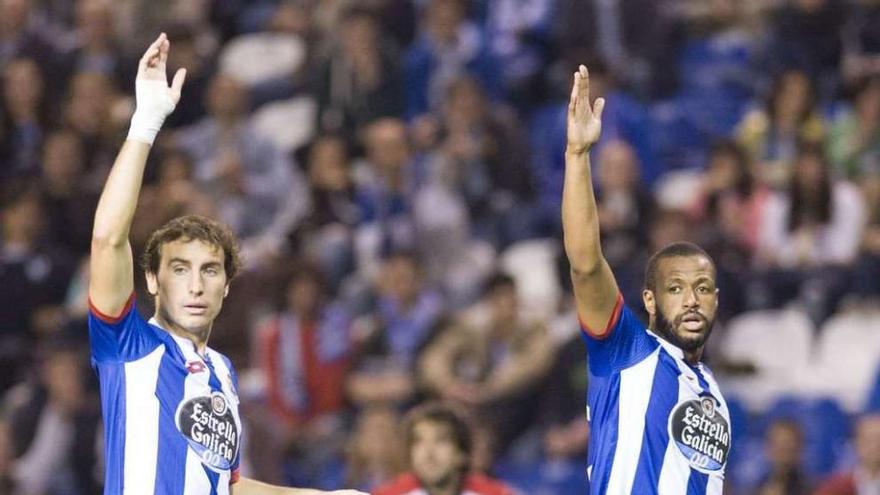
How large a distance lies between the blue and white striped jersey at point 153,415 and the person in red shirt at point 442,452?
272cm

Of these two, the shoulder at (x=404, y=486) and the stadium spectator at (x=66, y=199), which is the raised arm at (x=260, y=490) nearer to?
the shoulder at (x=404, y=486)

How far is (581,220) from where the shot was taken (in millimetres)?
6449

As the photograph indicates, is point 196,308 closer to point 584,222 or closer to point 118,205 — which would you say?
point 118,205

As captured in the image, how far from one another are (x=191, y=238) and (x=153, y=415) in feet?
2.13

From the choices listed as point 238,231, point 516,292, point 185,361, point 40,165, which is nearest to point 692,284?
point 185,361

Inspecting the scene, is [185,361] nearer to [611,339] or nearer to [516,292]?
[611,339]

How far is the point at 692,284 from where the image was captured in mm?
6738

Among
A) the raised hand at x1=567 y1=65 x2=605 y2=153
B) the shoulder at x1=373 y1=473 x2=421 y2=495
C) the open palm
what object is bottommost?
the shoulder at x1=373 y1=473 x2=421 y2=495

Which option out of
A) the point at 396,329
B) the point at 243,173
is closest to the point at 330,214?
the point at 243,173

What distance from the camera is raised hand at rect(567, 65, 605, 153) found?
21.4 feet

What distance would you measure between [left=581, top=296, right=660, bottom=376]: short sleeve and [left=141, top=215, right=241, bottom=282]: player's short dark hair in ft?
4.15

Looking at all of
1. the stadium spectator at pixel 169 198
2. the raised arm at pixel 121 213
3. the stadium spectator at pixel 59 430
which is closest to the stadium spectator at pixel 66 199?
the stadium spectator at pixel 169 198

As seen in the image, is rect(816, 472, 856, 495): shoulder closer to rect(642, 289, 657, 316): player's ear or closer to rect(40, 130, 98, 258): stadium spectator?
rect(642, 289, 657, 316): player's ear

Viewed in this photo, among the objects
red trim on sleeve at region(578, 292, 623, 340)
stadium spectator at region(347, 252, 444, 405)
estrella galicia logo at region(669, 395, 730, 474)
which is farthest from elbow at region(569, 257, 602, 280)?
stadium spectator at region(347, 252, 444, 405)
